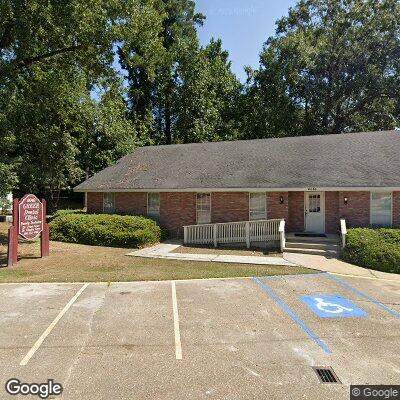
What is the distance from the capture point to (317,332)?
7152 millimetres

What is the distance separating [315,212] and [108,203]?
12.0 meters

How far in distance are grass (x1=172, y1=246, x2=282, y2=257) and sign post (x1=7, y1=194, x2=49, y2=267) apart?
18.3 ft

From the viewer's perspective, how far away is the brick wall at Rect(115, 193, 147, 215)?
2112 centimetres

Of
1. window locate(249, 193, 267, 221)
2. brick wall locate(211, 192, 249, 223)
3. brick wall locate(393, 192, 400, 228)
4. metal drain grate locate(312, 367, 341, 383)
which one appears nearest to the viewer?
metal drain grate locate(312, 367, 341, 383)

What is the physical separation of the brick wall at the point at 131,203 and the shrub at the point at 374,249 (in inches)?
445

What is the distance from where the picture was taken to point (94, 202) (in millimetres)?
22500

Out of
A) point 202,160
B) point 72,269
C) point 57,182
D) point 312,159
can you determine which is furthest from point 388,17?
point 72,269

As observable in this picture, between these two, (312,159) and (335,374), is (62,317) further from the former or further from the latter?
(312,159)

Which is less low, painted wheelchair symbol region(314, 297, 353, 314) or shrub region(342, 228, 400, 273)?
shrub region(342, 228, 400, 273)

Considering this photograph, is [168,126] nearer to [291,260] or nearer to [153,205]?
[153,205]

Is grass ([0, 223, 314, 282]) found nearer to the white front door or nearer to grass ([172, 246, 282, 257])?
grass ([172, 246, 282, 257])

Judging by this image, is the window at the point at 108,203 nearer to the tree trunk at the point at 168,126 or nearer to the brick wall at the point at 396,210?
the brick wall at the point at 396,210

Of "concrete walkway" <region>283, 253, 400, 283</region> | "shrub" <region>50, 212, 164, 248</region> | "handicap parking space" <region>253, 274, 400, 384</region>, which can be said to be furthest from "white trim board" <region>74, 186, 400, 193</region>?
"handicap parking space" <region>253, 274, 400, 384</region>

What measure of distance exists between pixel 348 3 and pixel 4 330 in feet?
130
